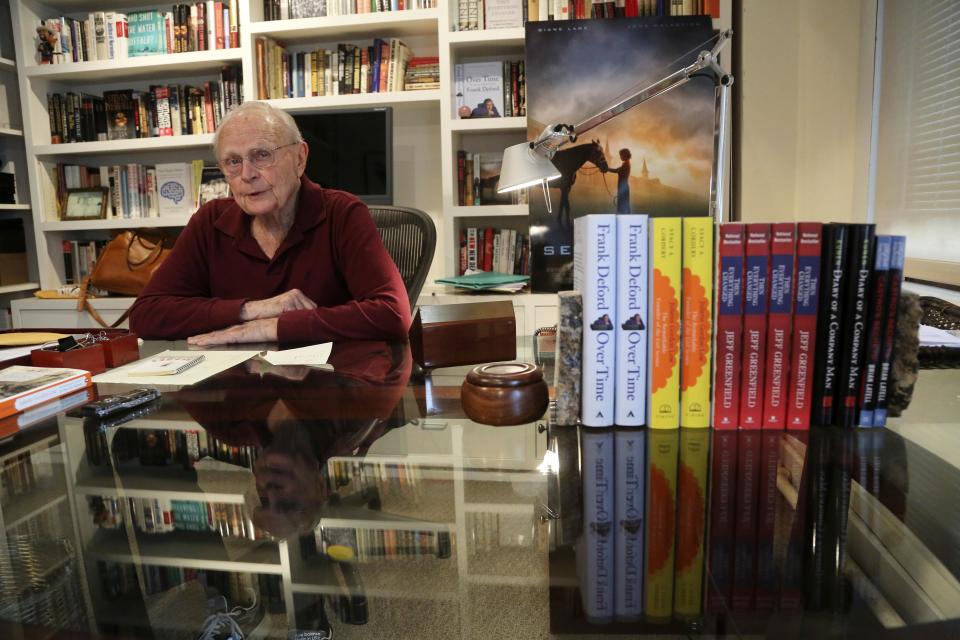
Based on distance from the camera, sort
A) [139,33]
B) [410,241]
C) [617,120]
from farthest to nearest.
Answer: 1. [139,33]
2. [617,120]
3. [410,241]

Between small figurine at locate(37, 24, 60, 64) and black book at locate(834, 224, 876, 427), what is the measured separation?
12.3 feet

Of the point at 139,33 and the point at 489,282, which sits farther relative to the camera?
the point at 139,33

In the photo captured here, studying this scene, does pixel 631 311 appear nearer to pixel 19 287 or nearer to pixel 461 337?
pixel 461 337

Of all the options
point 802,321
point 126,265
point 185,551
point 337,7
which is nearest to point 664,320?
point 802,321

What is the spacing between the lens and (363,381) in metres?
1.07

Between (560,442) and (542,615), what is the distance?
33 centimetres

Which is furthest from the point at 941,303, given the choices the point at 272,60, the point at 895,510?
the point at 272,60

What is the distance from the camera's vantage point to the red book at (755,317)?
2.52 ft

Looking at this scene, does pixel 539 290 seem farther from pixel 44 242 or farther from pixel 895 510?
pixel 44 242

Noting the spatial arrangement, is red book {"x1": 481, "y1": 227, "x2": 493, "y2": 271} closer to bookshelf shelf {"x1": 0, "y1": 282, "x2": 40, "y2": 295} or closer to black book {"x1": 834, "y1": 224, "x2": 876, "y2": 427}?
black book {"x1": 834, "y1": 224, "x2": 876, "y2": 427}

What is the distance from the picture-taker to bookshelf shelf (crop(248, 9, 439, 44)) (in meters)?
2.81

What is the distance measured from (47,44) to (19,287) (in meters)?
1.24

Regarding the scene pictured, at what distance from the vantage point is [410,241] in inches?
82.0

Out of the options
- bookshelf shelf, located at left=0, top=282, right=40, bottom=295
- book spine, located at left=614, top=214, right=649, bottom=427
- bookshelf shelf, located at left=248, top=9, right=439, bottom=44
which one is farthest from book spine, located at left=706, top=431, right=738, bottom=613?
bookshelf shelf, located at left=0, top=282, right=40, bottom=295
